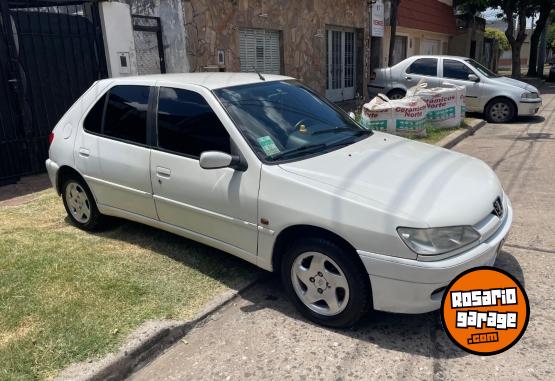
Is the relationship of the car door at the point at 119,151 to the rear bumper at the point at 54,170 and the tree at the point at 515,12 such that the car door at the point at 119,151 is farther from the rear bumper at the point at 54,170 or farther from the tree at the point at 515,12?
the tree at the point at 515,12

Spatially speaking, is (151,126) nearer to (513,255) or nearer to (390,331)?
(390,331)

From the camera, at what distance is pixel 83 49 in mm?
7641

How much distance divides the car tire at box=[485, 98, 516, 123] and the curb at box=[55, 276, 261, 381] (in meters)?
10.6

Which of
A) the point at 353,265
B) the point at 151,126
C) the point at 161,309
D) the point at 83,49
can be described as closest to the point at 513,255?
the point at 353,265

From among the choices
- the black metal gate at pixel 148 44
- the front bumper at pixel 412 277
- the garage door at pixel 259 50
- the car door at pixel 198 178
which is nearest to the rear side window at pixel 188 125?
the car door at pixel 198 178

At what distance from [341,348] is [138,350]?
1296 mm

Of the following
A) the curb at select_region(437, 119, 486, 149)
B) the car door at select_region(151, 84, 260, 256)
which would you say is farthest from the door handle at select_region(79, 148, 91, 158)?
the curb at select_region(437, 119, 486, 149)

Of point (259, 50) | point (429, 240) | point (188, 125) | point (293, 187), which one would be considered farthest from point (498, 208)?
point (259, 50)

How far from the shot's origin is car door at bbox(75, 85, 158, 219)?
4164 millimetres

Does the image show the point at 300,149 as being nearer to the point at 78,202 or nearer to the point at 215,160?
the point at 215,160

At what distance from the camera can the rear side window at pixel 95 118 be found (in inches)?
181

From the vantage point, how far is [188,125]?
12.6ft

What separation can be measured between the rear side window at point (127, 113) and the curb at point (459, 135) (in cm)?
585

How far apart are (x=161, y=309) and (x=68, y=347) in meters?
0.68
